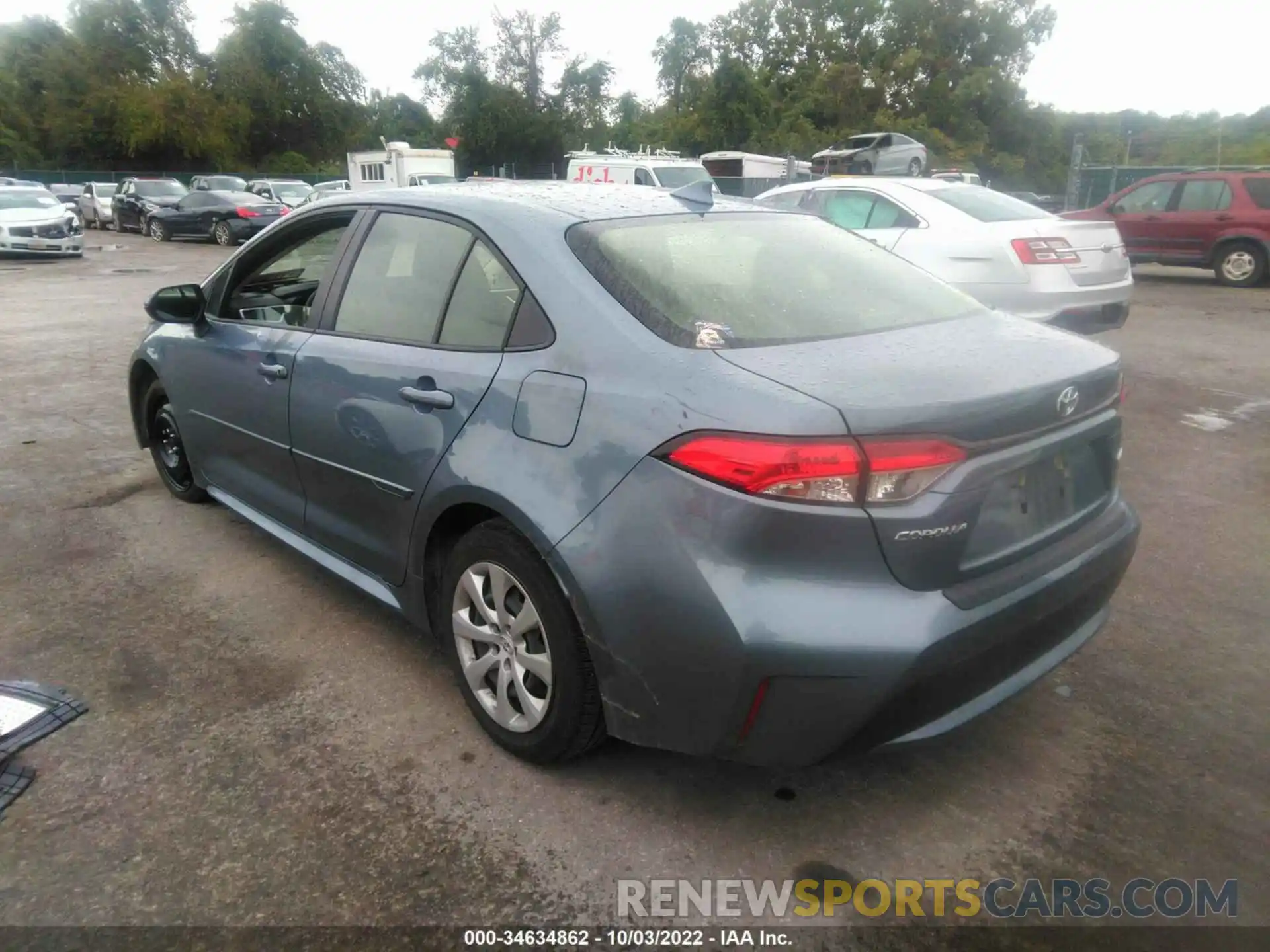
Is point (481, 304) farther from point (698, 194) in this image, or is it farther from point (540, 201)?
point (698, 194)

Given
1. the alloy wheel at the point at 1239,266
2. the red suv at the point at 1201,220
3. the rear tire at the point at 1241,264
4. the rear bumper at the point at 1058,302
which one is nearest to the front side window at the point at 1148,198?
the red suv at the point at 1201,220

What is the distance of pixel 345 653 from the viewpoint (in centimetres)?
342

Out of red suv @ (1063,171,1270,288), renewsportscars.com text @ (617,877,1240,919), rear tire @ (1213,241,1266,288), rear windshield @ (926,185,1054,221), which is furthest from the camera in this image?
rear tire @ (1213,241,1266,288)

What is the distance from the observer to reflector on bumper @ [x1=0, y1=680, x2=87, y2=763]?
9.39 feet

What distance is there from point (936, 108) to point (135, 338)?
43.2 metres

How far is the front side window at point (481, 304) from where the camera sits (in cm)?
274

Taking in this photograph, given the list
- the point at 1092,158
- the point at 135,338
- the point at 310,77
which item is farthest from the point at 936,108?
the point at 135,338

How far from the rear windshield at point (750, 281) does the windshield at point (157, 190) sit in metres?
26.9

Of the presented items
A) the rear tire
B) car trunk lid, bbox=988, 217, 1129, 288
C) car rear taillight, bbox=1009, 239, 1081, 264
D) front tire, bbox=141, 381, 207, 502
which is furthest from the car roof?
the rear tire

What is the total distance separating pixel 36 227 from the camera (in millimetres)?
18609

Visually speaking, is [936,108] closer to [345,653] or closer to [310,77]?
[310,77]

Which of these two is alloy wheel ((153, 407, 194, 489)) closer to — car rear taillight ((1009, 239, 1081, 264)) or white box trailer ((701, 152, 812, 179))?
car rear taillight ((1009, 239, 1081, 264))

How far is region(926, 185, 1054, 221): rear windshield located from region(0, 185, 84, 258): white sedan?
58.9 feet

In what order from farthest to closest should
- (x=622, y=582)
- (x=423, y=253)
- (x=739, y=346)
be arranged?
(x=423, y=253)
(x=739, y=346)
(x=622, y=582)
